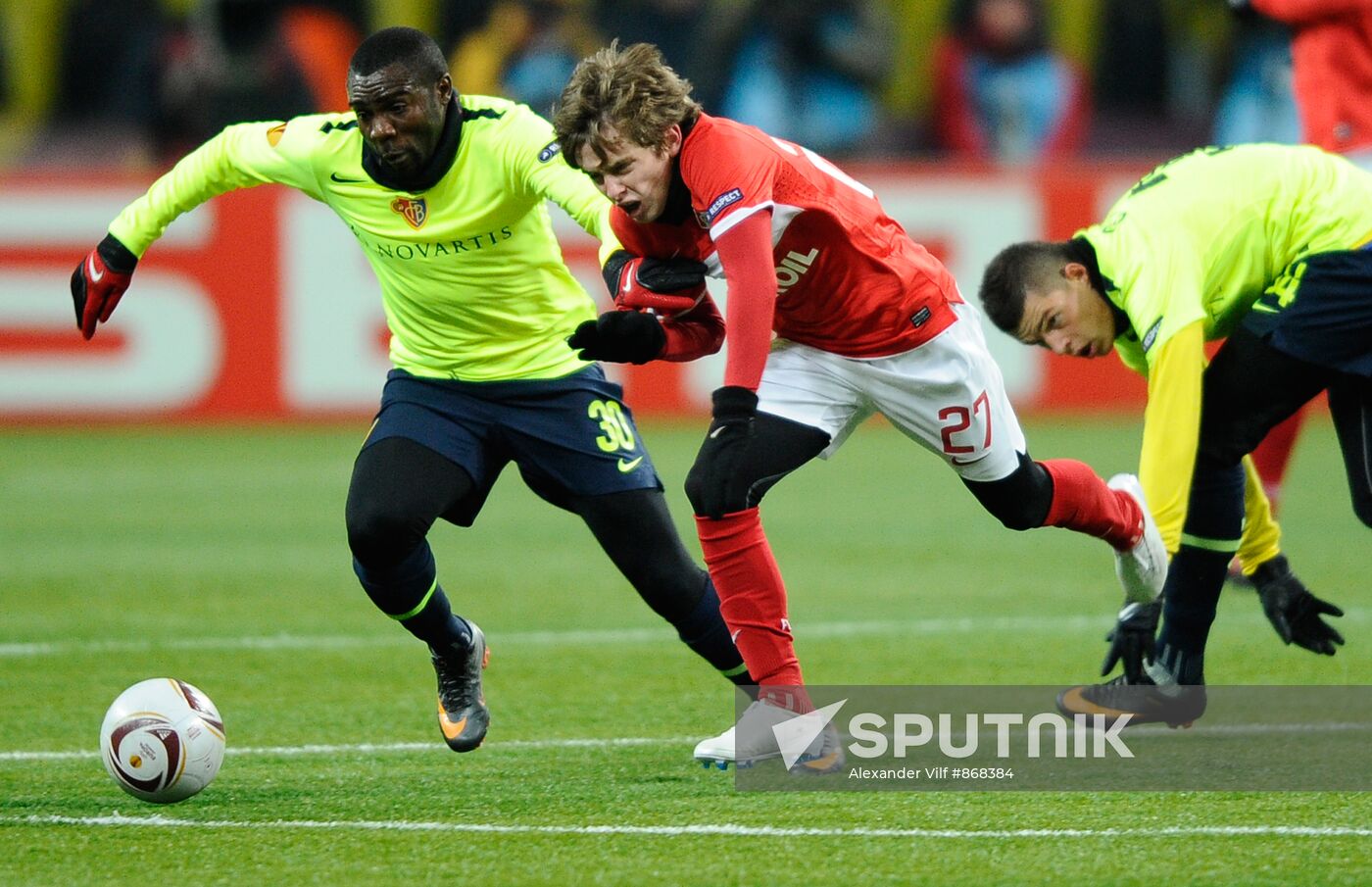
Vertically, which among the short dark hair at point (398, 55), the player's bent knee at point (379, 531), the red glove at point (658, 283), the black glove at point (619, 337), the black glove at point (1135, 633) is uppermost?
the short dark hair at point (398, 55)

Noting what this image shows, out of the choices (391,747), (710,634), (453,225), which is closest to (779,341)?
(710,634)

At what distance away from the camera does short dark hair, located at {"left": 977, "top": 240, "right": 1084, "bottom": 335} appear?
215 inches

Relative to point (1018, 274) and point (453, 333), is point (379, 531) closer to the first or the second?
point (453, 333)

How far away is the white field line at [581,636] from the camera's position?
7512mm

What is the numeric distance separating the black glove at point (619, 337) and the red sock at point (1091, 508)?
129 centimetres

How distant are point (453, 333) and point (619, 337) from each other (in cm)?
Result: 91

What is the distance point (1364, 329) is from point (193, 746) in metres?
3.31

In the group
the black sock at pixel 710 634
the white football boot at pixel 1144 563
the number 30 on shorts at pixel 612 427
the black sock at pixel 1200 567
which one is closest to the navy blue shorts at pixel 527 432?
the number 30 on shorts at pixel 612 427

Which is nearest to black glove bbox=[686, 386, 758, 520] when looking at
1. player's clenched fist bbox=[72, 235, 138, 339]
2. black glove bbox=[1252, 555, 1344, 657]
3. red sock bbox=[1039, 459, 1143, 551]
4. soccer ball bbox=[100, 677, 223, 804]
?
red sock bbox=[1039, 459, 1143, 551]

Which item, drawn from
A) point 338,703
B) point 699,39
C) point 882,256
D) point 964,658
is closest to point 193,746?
point 338,703

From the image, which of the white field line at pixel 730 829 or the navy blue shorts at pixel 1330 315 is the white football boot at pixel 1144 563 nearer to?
the navy blue shorts at pixel 1330 315

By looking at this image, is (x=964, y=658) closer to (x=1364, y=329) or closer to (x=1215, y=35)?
(x=1364, y=329)

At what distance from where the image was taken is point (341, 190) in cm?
575

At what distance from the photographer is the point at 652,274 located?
525 cm
